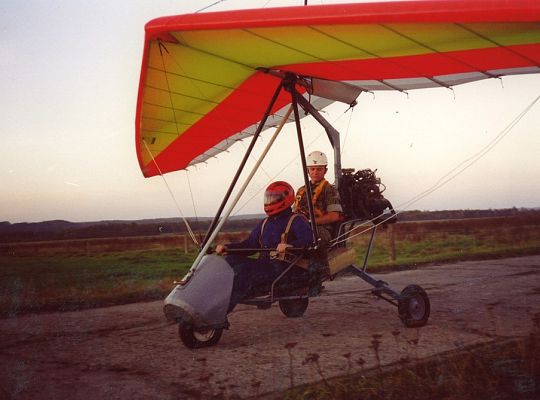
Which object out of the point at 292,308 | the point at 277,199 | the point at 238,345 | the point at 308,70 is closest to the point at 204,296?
the point at 238,345

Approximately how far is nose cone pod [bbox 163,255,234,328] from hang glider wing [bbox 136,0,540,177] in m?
2.21

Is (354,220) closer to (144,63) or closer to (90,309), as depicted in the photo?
(144,63)

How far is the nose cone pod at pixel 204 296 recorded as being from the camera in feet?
Answer: 15.5

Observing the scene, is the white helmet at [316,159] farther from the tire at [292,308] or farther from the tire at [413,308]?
the tire at [413,308]

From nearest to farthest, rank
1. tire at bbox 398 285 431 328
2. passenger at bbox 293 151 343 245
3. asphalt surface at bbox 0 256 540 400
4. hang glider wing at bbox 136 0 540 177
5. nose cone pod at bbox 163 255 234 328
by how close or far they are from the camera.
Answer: hang glider wing at bbox 136 0 540 177 < asphalt surface at bbox 0 256 540 400 < nose cone pod at bbox 163 255 234 328 < tire at bbox 398 285 431 328 < passenger at bbox 293 151 343 245

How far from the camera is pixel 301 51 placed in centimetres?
503

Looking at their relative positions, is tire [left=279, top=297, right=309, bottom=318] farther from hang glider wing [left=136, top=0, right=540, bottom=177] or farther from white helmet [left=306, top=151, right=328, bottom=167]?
hang glider wing [left=136, top=0, right=540, bottom=177]

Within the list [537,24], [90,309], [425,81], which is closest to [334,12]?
[537,24]

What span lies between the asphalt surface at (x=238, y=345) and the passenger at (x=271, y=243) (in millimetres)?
637

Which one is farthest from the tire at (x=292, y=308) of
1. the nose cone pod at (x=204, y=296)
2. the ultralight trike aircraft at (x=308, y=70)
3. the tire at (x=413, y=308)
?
the nose cone pod at (x=204, y=296)

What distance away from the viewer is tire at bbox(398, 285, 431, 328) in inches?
231

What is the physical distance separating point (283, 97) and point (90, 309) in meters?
4.43

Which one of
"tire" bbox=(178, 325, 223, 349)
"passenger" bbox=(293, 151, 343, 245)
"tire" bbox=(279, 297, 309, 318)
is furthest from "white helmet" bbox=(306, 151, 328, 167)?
"tire" bbox=(178, 325, 223, 349)

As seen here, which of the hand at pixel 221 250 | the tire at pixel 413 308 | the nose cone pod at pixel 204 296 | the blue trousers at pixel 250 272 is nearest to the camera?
the nose cone pod at pixel 204 296
